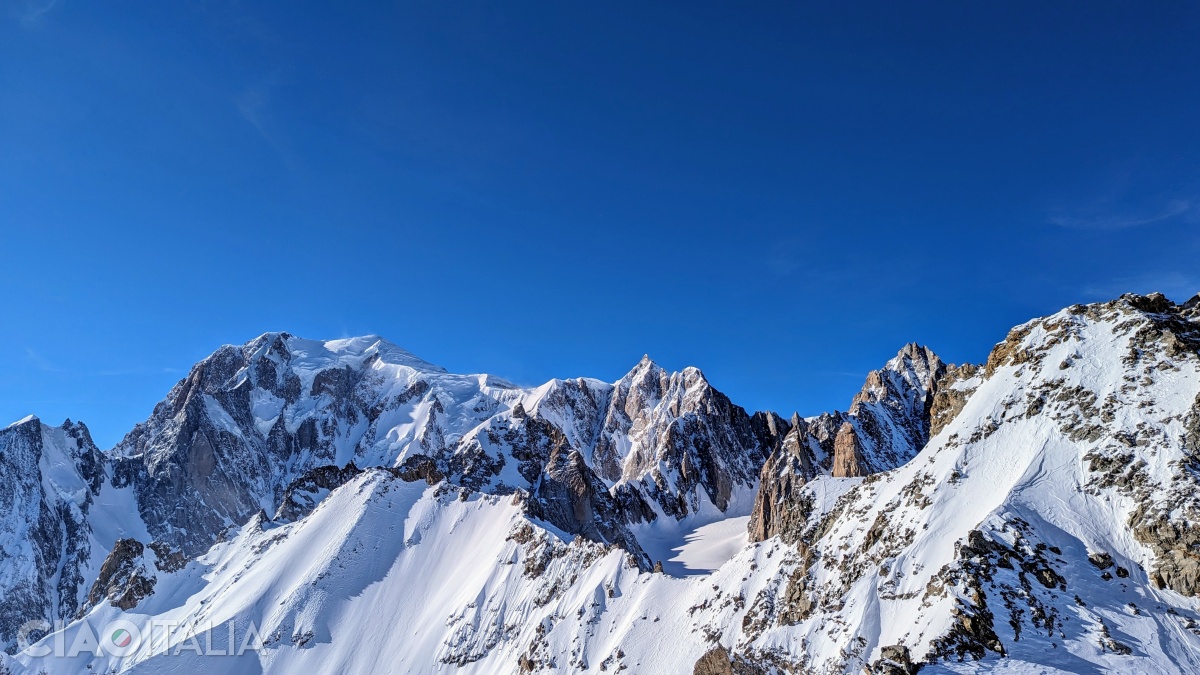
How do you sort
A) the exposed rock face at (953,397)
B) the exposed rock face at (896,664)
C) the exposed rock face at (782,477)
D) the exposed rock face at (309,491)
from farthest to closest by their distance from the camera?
the exposed rock face at (782,477)
the exposed rock face at (309,491)
the exposed rock face at (953,397)
the exposed rock face at (896,664)

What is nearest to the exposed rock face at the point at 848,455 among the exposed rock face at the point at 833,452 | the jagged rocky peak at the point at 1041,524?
the exposed rock face at the point at 833,452

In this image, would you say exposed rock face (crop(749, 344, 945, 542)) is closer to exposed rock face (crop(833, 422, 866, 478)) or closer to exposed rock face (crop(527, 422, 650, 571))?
exposed rock face (crop(833, 422, 866, 478))

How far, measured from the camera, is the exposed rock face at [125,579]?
119219mm

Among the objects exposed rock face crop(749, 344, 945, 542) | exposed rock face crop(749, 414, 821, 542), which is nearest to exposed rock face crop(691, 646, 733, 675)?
exposed rock face crop(749, 414, 821, 542)

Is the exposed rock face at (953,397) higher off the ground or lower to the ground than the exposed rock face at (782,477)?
lower

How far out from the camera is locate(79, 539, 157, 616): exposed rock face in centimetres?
11922

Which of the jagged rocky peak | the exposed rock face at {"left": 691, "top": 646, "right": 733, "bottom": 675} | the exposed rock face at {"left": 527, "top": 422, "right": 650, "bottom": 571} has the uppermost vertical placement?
the exposed rock face at {"left": 527, "top": 422, "right": 650, "bottom": 571}

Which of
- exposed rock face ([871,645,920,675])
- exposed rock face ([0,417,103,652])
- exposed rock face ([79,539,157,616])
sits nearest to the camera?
exposed rock face ([871,645,920,675])

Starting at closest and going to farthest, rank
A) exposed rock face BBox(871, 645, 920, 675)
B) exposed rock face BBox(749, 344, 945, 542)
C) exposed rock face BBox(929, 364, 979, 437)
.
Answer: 1. exposed rock face BBox(871, 645, 920, 675)
2. exposed rock face BBox(929, 364, 979, 437)
3. exposed rock face BBox(749, 344, 945, 542)

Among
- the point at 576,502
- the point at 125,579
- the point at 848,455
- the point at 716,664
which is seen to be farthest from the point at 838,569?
the point at 125,579

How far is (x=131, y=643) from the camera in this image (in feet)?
352

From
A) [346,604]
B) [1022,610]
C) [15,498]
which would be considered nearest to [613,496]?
[346,604]

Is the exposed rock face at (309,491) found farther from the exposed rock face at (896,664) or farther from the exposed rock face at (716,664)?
the exposed rock face at (896,664)

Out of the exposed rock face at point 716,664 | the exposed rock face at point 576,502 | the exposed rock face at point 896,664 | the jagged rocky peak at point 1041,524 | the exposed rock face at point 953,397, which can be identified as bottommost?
the exposed rock face at point 896,664
